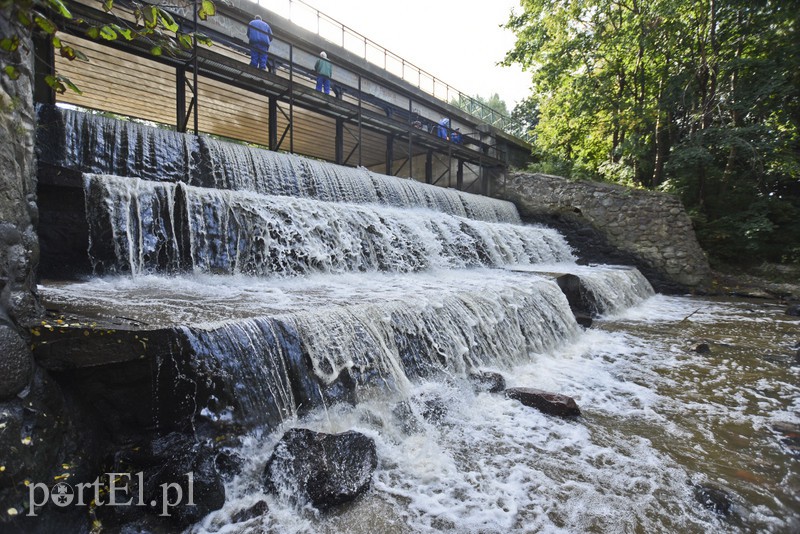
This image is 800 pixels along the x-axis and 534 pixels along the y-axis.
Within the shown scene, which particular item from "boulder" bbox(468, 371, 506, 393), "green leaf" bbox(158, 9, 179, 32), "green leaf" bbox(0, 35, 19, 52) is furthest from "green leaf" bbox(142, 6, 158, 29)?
"boulder" bbox(468, 371, 506, 393)

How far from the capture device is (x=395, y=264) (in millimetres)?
6633

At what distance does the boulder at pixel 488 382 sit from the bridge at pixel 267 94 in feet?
23.0

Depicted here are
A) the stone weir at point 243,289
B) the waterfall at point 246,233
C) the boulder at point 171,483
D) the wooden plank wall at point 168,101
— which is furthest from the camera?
the wooden plank wall at point 168,101

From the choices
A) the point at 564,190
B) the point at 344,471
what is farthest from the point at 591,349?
the point at 564,190

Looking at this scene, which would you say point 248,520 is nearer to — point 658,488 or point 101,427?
point 101,427

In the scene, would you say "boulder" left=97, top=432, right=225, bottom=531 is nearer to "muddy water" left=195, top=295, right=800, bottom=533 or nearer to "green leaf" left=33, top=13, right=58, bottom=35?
"muddy water" left=195, top=295, right=800, bottom=533

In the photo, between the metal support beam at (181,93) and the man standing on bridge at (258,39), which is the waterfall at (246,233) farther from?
the man standing on bridge at (258,39)

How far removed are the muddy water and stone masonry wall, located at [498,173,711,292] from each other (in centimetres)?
655

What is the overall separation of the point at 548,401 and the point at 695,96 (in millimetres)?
13946

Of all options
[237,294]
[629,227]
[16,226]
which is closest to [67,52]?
[16,226]

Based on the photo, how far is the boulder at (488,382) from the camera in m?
3.67

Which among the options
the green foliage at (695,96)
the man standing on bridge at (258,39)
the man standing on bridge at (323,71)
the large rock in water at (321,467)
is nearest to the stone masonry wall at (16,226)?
the large rock in water at (321,467)

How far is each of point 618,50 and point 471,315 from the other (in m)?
12.8

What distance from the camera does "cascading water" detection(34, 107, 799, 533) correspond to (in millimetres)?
2195
